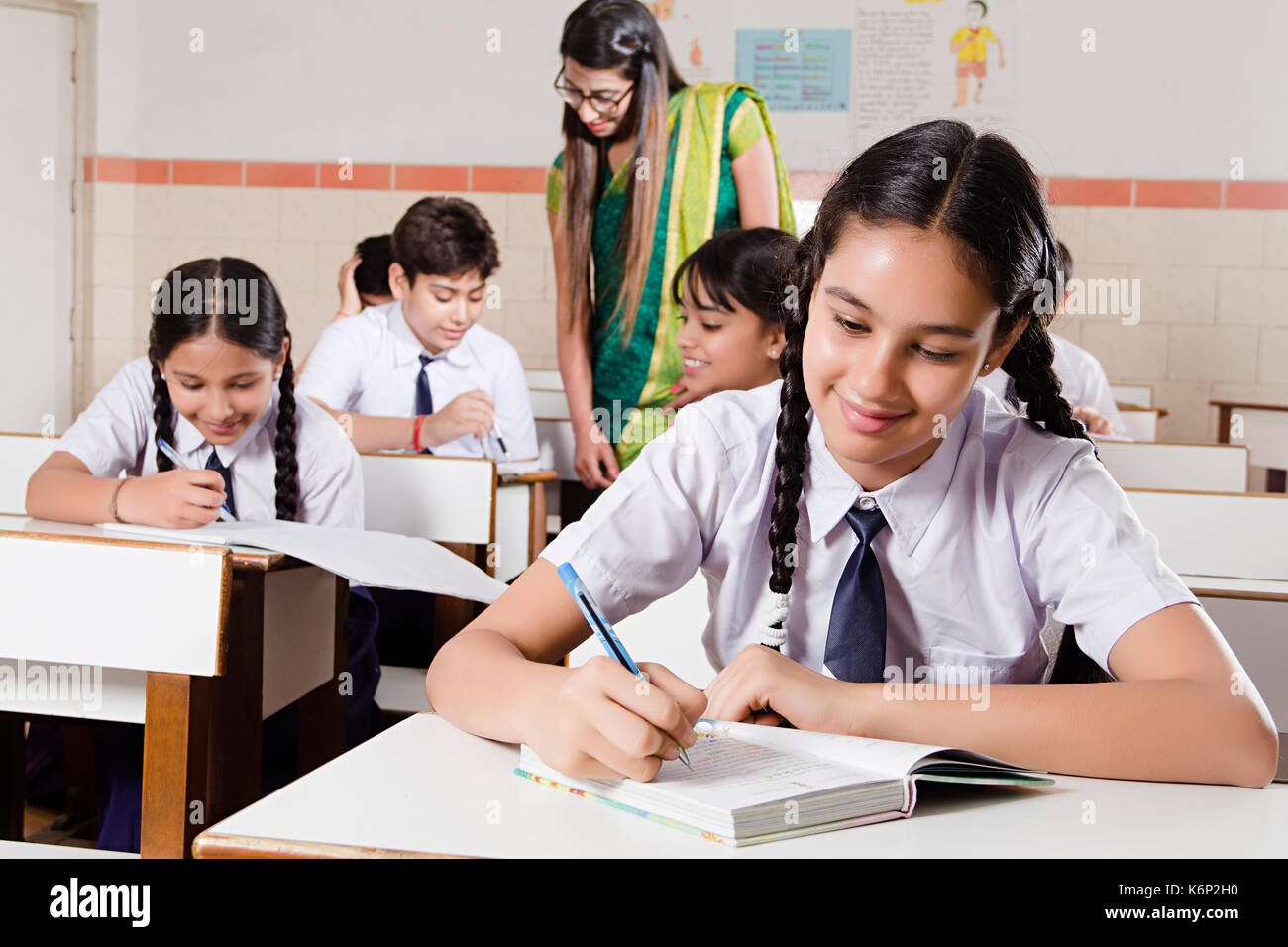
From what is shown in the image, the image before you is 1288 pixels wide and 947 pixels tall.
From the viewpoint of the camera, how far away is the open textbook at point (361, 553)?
1.67 m

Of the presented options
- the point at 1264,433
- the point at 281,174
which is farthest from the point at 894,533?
the point at 281,174

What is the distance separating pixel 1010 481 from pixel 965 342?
21cm

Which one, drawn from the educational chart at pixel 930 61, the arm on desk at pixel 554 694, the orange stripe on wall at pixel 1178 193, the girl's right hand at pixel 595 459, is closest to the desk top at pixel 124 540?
the arm on desk at pixel 554 694

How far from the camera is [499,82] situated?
5801 mm

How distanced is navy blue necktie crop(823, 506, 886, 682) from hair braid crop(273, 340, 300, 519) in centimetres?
139

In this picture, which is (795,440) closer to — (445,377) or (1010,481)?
(1010,481)

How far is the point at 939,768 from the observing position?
0.83m

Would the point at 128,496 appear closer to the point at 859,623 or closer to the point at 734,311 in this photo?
the point at 734,311

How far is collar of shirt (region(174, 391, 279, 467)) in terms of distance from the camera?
2.34m

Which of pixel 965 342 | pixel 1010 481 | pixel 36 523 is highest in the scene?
pixel 965 342

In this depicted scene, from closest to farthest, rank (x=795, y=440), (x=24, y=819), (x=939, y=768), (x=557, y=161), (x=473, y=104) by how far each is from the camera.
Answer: (x=939, y=768), (x=795, y=440), (x=24, y=819), (x=557, y=161), (x=473, y=104)

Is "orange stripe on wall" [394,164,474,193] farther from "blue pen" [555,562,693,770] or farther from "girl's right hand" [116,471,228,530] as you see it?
"blue pen" [555,562,693,770]

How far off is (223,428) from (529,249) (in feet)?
12.1
